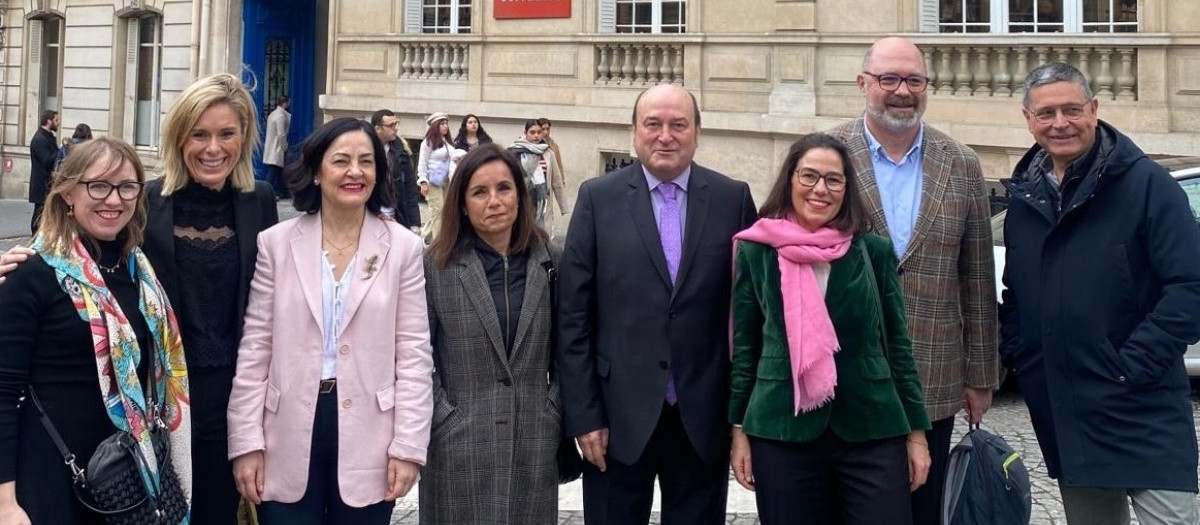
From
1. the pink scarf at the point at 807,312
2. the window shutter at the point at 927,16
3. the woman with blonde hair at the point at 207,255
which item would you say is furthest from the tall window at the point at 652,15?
the woman with blonde hair at the point at 207,255

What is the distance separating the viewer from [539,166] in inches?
511

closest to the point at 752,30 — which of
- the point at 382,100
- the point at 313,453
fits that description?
the point at 382,100

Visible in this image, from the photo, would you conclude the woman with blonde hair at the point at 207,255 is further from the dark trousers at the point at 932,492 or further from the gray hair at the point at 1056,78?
the gray hair at the point at 1056,78

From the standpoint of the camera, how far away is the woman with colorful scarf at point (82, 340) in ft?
9.37

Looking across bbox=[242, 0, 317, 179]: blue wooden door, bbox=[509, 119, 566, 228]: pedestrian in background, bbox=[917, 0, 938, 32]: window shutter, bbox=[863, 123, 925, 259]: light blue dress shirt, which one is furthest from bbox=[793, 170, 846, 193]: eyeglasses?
bbox=[242, 0, 317, 179]: blue wooden door

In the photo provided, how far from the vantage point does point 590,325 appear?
3.69 meters

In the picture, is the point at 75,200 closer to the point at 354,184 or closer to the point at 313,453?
the point at 354,184

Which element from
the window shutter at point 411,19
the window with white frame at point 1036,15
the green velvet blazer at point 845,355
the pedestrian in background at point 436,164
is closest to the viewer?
the green velvet blazer at point 845,355

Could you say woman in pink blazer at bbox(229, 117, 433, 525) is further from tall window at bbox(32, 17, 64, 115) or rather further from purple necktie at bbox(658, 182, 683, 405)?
tall window at bbox(32, 17, 64, 115)

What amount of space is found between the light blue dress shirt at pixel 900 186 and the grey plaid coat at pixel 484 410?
1.31 metres

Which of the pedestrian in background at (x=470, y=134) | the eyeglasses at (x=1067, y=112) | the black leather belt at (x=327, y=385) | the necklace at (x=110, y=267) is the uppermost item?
the pedestrian in background at (x=470, y=134)

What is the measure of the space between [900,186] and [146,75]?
21.3m

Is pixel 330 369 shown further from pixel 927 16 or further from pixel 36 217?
pixel 927 16

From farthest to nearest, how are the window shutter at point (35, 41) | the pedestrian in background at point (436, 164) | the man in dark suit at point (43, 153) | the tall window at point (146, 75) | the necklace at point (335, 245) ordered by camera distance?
the window shutter at point (35, 41), the tall window at point (146, 75), the man in dark suit at point (43, 153), the pedestrian in background at point (436, 164), the necklace at point (335, 245)
